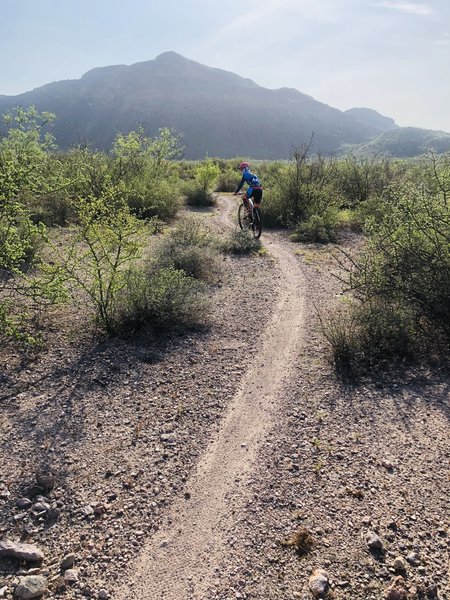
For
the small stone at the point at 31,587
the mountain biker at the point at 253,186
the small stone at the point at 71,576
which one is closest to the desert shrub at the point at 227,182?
the mountain biker at the point at 253,186

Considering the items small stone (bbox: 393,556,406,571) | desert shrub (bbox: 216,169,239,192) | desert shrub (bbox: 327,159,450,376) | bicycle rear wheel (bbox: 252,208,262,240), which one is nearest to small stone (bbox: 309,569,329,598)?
small stone (bbox: 393,556,406,571)

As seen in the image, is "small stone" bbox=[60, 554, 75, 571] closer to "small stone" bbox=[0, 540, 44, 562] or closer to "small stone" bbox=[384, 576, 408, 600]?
"small stone" bbox=[0, 540, 44, 562]

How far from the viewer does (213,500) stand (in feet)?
12.5

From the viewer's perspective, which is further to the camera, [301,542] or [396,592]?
[301,542]

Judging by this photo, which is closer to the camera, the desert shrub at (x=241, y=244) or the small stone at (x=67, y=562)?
the small stone at (x=67, y=562)

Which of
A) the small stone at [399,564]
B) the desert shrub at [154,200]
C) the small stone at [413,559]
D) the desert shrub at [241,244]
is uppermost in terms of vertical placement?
the desert shrub at [154,200]

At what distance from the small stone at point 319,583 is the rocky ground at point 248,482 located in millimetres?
11

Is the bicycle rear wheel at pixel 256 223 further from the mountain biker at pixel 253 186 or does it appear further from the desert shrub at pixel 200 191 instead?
the desert shrub at pixel 200 191

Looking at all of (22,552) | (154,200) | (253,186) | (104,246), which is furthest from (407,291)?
(154,200)

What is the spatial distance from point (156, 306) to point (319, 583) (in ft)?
15.9

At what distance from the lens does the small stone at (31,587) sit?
9.61 ft

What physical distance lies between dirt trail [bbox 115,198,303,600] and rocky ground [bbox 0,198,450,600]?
0.10m

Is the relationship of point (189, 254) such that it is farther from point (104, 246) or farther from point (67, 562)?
point (67, 562)

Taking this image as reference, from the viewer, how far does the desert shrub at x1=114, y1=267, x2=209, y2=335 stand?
6.96 m
